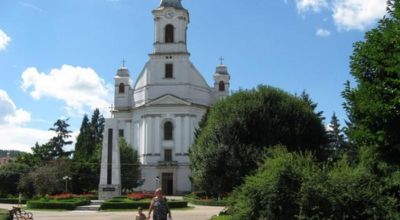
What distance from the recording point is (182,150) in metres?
76.9

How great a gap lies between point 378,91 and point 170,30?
218ft

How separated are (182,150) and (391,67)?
6270 cm

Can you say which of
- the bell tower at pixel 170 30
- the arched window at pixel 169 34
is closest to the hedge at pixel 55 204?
the bell tower at pixel 170 30

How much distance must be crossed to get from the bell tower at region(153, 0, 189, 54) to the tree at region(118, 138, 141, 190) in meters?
16.2

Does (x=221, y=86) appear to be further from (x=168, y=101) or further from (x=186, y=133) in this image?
(x=186, y=133)

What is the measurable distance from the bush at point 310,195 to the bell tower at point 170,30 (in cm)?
6343

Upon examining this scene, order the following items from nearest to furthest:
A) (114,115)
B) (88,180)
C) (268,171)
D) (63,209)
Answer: (268,171), (63,209), (88,180), (114,115)

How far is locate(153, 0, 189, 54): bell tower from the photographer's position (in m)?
80.2

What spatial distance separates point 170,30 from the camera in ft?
266

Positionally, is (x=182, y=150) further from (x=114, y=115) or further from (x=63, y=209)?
(x=63, y=209)

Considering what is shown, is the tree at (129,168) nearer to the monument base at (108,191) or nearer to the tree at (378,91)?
the monument base at (108,191)

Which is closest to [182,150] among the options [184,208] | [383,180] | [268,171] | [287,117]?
[184,208]

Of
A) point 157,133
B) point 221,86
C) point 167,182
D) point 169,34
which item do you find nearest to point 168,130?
point 157,133

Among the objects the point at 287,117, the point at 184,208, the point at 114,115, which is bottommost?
the point at 184,208
